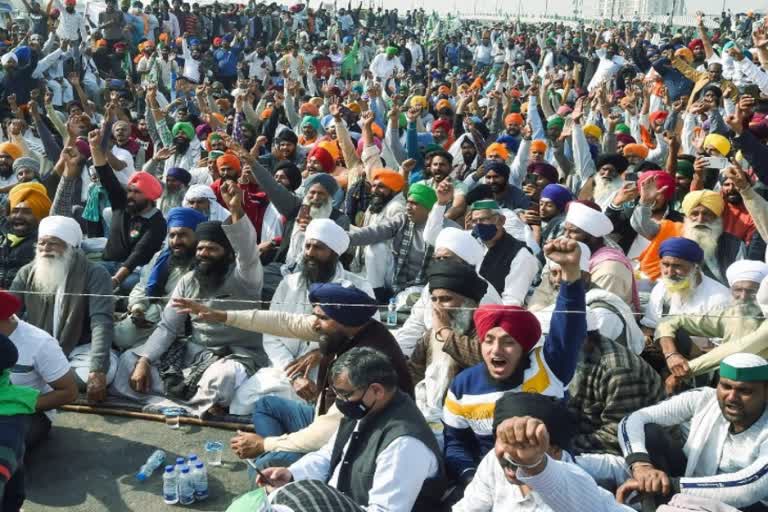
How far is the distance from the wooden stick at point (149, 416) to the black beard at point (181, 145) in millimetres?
4560

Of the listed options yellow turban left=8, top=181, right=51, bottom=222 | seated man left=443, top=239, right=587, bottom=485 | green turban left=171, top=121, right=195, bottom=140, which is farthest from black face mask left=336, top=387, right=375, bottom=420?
green turban left=171, top=121, right=195, bottom=140

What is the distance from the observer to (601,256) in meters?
4.95

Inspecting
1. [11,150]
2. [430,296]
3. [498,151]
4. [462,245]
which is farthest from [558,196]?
[11,150]

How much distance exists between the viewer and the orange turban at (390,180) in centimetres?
682

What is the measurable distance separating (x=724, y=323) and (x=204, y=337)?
2819mm

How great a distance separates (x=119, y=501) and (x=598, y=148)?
6751 mm

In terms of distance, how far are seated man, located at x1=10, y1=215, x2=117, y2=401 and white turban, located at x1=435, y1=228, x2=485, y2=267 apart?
1.96 metres

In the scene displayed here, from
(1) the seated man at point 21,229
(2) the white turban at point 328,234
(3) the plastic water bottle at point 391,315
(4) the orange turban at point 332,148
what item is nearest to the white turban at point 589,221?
(3) the plastic water bottle at point 391,315

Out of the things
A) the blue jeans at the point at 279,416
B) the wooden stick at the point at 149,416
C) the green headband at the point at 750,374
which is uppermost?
the green headband at the point at 750,374

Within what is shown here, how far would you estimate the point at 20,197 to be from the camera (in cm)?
579

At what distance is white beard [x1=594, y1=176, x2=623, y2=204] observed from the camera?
7.21 meters

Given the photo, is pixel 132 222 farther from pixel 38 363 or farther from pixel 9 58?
pixel 9 58

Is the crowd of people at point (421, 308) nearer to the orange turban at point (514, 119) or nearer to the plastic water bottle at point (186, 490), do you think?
the orange turban at point (514, 119)

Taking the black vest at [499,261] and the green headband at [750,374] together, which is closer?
the green headband at [750,374]
